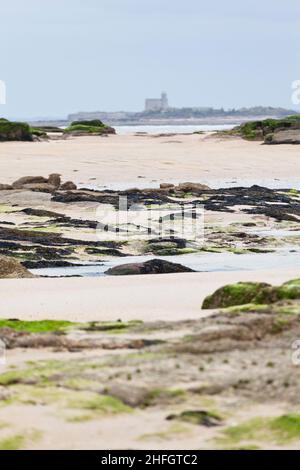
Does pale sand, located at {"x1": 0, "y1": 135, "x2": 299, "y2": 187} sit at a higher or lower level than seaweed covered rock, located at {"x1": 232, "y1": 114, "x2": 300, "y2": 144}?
lower

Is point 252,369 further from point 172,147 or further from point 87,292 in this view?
point 172,147

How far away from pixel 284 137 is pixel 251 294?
36164 millimetres

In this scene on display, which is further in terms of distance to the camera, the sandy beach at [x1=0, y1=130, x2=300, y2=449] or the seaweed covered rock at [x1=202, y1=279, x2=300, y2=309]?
the seaweed covered rock at [x1=202, y1=279, x2=300, y2=309]

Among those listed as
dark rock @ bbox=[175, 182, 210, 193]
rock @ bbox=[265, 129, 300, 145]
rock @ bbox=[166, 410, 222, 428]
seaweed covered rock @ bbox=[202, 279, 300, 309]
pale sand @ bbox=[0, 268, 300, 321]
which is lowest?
rock @ bbox=[166, 410, 222, 428]

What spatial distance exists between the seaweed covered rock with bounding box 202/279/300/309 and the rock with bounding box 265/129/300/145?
3489 cm

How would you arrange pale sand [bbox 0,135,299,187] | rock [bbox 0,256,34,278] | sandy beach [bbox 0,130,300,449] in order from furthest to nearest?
pale sand [bbox 0,135,299,187] → rock [bbox 0,256,34,278] → sandy beach [bbox 0,130,300,449]

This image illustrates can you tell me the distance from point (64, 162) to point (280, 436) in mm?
30203

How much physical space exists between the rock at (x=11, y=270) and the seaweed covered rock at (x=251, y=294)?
4.14m

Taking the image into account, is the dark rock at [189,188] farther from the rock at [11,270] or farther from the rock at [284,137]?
the rock at [284,137]

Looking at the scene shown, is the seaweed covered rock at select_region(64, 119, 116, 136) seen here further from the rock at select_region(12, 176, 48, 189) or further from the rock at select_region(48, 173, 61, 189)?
the rock at select_region(48, 173, 61, 189)

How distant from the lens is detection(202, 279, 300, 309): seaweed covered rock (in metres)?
10.6

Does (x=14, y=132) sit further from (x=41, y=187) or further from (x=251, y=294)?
(x=251, y=294)

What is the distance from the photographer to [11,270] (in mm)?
14688

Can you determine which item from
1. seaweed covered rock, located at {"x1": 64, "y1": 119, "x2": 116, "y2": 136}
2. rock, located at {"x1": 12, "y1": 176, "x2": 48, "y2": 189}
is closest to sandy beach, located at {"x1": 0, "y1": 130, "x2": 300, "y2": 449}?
rock, located at {"x1": 12, "y1": 176, "x2": 48, "y2": 189}
